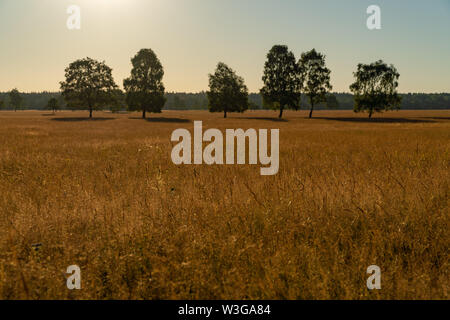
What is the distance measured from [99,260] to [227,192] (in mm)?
2924

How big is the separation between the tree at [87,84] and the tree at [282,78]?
34.7m

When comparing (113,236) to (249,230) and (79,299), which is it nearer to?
(79,299)

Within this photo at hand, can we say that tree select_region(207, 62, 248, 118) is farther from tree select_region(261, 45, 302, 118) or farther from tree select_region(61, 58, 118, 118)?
tree select_region(61, 58, 118, 118)

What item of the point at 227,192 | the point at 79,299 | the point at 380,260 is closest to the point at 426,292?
the point at 380,260

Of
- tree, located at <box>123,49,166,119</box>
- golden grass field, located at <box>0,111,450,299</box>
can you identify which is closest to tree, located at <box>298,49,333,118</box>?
tree, located at <box>123,49,166,119</box>

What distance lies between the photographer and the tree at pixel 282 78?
57.9 m

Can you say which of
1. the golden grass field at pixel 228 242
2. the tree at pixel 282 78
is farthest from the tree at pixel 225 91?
the golden grass field at pixel 228 242

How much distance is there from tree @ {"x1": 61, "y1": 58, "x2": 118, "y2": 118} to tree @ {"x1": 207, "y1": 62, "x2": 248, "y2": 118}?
22403 mm

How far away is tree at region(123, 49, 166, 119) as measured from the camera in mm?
53719

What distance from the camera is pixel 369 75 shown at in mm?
59062

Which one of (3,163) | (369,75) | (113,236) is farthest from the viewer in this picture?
(369,75)

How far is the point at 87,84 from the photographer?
61.5 metres
